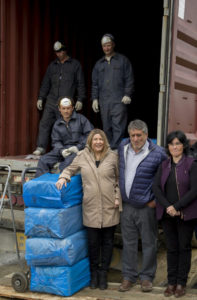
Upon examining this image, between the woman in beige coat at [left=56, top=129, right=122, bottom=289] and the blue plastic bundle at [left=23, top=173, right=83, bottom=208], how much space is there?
9cm

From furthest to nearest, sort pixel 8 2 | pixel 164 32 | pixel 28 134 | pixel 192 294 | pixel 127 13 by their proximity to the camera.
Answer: pixel 127 13
pixel 28 134
pixel 8 2
pixel 164 32
pixel 192 294

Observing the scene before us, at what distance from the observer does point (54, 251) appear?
431cm

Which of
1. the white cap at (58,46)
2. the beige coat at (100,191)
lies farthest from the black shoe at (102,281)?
the white cap at (58,46)

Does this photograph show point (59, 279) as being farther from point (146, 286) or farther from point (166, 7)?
point (166, 7)

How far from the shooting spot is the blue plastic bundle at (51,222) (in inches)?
169

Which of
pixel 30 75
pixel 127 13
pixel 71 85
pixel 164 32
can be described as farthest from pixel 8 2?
pixel 127 13

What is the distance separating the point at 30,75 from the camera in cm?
637

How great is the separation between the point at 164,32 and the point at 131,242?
2292 mm

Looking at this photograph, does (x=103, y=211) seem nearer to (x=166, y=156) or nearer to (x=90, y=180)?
(x=90, y=180)

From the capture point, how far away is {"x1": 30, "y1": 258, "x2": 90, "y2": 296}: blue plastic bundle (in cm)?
434

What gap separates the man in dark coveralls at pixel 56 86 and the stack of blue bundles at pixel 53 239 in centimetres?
202

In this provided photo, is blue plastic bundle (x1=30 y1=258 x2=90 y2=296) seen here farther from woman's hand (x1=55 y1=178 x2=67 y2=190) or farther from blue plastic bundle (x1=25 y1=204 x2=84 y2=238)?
woman's hand (x1=55 y1=178 x2=67 y2=190)

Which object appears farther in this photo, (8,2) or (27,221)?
(8,2)

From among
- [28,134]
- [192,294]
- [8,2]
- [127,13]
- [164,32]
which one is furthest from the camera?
[127,13]
